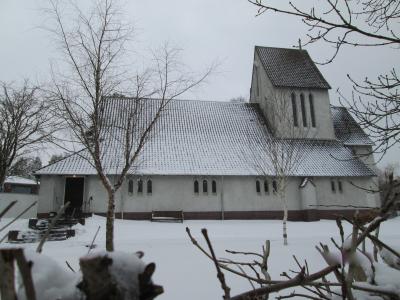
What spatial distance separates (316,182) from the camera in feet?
82.8

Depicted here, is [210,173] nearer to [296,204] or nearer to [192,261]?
[296,204]

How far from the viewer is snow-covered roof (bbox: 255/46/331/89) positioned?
2802 centimetres

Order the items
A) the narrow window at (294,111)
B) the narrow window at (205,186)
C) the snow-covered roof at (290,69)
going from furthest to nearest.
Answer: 1. the snow-covered roof at (290,69)
2. the narrow window at (294,111)
3. the narrow window at (205,186)

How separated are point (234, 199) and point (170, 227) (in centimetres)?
652

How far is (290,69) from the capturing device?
2944 centimetres

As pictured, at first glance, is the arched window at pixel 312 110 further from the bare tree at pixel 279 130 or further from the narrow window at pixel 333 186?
the narrow window at pixel 333 186

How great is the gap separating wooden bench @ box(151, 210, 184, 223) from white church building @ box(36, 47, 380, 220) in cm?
49

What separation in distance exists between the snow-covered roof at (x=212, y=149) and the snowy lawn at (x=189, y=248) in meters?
3.94

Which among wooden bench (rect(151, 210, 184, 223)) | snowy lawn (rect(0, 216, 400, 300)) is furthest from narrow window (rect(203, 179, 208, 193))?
snowy lawn (rect(0, 216, 400, 300))

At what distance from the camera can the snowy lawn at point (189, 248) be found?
26.7 ft

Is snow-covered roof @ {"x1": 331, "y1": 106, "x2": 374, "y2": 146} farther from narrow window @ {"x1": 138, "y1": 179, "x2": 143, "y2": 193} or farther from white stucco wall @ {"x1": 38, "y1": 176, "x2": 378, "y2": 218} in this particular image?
narrow window @ {"x1": 138, "y1": 179, "x2": 143, "y2": 193}

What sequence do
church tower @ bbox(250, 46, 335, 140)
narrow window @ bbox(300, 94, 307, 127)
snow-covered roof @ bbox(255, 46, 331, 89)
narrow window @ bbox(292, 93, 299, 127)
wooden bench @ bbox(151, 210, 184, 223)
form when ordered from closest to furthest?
wooden bench @ bbox(151, 210, 184, 223) < narrow window @ bbox(292, 93, 299, 127) < church tower @ bbox(250, 46, 335, 140) < narrow window @ bbox(300, 94, 307, 127) < snow-covered roof @ bbox(255, 46, 331, 89)

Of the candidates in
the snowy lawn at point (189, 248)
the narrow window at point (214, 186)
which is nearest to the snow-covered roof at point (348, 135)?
the snowy lawn at point (189, 248)

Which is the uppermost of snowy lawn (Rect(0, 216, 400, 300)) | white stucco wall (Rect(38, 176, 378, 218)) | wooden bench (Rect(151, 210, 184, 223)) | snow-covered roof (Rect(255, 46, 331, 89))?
snow-covered roof (Rect(255, 46, 331, 89))
